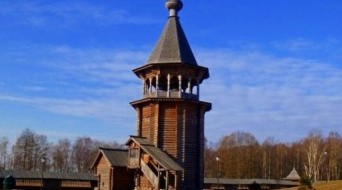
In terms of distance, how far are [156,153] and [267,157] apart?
6790 centimetres

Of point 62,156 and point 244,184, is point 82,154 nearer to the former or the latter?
point 62,156

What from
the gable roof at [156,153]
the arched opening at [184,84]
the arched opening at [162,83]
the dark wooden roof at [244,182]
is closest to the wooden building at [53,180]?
the dark wooden roof at [244,182]

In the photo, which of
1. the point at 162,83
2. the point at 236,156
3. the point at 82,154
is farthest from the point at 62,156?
the point at 162,83

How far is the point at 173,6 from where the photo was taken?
3931 centimetres

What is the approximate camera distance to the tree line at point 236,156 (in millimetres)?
90250

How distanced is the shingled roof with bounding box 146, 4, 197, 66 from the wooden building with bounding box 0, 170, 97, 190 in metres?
23.1

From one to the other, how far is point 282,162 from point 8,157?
53.8 metres

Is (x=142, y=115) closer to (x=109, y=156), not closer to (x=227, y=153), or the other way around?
(x=109, y=156)

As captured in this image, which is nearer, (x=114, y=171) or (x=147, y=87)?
(x=114, y=171)

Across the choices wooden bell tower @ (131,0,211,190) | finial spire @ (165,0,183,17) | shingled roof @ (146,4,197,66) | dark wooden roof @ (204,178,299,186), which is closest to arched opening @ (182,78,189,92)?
wooden bell tower @ (131,0,211,190)

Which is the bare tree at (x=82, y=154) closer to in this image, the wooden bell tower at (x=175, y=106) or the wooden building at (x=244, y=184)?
the wooden building at (x=244, y=184)

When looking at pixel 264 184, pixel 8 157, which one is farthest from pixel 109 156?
pixel 8 157

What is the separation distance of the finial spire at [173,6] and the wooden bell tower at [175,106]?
2.15 metres

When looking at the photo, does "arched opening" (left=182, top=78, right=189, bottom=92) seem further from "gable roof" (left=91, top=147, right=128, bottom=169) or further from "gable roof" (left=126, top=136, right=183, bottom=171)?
"gable roof" (left=91, top=147, right=128, bottom=169)
